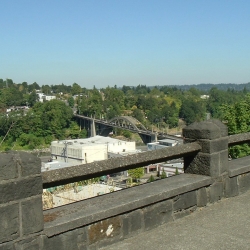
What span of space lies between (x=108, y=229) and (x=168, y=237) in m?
0.60

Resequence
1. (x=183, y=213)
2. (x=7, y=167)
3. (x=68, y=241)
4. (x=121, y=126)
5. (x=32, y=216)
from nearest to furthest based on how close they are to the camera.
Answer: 1. (x=7, y=167)
2. (x=32, y=216)
3. (x=68, y=241)
4. (x=183, y=213)
5. (x=121, y=126)

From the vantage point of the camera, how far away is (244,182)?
5840 millimetres

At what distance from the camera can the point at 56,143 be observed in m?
77.1

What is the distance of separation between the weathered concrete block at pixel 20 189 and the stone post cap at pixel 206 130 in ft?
7.69

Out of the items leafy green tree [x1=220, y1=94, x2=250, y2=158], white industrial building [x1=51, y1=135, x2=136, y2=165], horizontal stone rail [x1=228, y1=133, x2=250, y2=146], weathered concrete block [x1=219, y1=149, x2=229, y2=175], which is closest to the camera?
weathered concrete block [x1=219, y1=149, x2=229, y2=175]

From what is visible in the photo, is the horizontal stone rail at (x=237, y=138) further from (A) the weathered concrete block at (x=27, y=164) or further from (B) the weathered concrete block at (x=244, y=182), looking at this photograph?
(A) the weathered concrete block at (x=27, y=164)

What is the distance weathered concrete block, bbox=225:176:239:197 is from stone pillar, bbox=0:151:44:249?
2.73 m

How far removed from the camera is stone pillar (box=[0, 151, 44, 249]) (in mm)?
3332

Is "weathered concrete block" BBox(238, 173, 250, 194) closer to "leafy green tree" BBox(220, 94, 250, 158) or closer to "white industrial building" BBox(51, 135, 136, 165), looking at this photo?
"leafy green tree" BBox(220, 94, 250, 158)

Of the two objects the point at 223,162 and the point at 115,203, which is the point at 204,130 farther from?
the point at 115,203

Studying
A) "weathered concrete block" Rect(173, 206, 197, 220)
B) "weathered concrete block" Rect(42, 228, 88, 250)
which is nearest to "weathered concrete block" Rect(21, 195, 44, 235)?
"weathered concrete block" Rect(42, 228, 88, 250)

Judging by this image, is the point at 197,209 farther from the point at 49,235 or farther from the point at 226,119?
the point at 226,119

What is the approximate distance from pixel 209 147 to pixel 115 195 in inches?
53.7

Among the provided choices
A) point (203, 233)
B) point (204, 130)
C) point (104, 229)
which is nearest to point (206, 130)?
point (204, 130)
